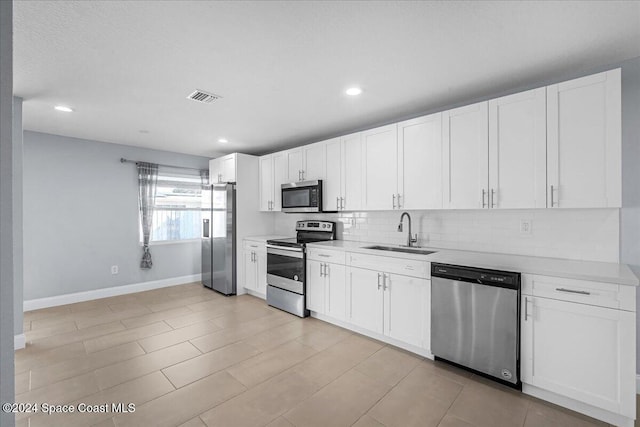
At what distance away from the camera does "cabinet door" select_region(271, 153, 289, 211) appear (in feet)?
14.7

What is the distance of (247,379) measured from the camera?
92.0 inches

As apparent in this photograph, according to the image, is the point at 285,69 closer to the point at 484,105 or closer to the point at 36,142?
the point at 484,105

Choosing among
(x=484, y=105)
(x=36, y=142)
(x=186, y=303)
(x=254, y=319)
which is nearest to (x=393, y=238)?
(x=484, y=105)

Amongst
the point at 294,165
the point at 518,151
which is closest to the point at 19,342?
the point at 294,165

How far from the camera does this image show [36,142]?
402cm

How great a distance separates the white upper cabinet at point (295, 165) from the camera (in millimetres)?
4211

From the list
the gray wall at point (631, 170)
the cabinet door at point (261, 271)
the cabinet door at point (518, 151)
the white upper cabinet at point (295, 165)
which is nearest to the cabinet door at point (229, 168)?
the white upper cabinet at point (295, 165)

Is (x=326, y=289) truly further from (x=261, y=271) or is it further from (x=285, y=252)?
(x=261, y=271)

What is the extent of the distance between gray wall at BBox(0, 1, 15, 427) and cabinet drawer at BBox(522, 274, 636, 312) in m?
2.76

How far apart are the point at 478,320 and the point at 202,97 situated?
3.15 meters

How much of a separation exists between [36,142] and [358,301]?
4.87 metres

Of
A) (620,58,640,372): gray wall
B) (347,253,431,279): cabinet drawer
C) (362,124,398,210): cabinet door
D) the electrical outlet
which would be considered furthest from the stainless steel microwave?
(620,58,640,372): gray wall

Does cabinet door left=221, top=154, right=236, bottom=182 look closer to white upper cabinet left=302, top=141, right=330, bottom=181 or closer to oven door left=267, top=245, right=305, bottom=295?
white upper cabinet left=302, top=141, right=330, bottom=181

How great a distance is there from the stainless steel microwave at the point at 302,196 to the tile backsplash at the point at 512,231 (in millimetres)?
648
